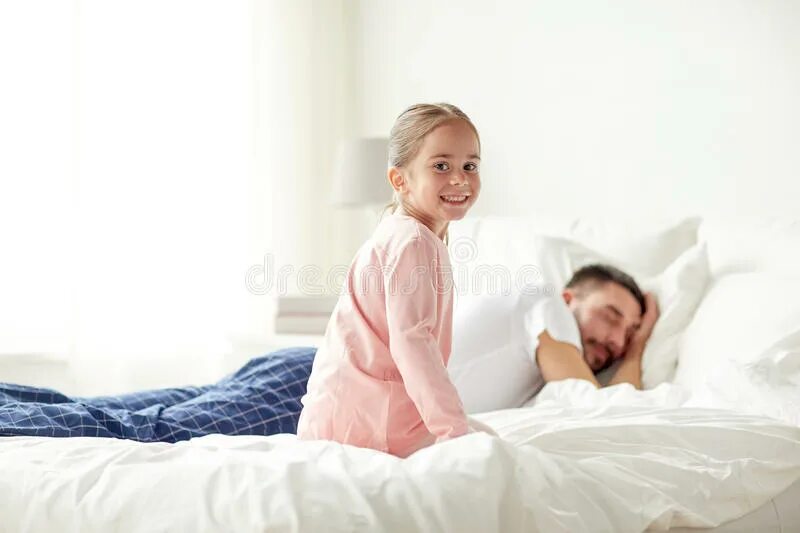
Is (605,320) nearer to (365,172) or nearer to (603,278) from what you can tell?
(603,278)

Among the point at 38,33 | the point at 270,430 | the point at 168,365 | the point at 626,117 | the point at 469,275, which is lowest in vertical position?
the point at 168,365

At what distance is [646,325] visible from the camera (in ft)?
8.24

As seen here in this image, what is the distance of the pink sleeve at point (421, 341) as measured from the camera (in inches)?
56.4

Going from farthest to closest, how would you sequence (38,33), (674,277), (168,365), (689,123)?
(168,365), (38,33), (689,123), (674,277)

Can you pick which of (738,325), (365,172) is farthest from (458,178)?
(365,172)

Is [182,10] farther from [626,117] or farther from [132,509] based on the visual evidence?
[132,509]

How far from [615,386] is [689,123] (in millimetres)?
1324

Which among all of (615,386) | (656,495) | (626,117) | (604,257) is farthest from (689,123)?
(656,495)

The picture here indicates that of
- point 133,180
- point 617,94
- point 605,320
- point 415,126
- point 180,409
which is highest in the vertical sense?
point 617,94

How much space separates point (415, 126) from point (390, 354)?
1.19ft

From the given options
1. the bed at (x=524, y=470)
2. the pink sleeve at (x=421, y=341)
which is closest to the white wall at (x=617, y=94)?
the bed at (x=524, y=470)

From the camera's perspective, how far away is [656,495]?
141 centimetres

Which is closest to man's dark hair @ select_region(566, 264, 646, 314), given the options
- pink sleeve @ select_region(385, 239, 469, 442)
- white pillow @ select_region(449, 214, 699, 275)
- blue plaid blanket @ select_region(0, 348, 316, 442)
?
white pillow @ select_region(449, 214, 699, 275)

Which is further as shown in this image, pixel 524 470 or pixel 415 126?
pixel 415 126
